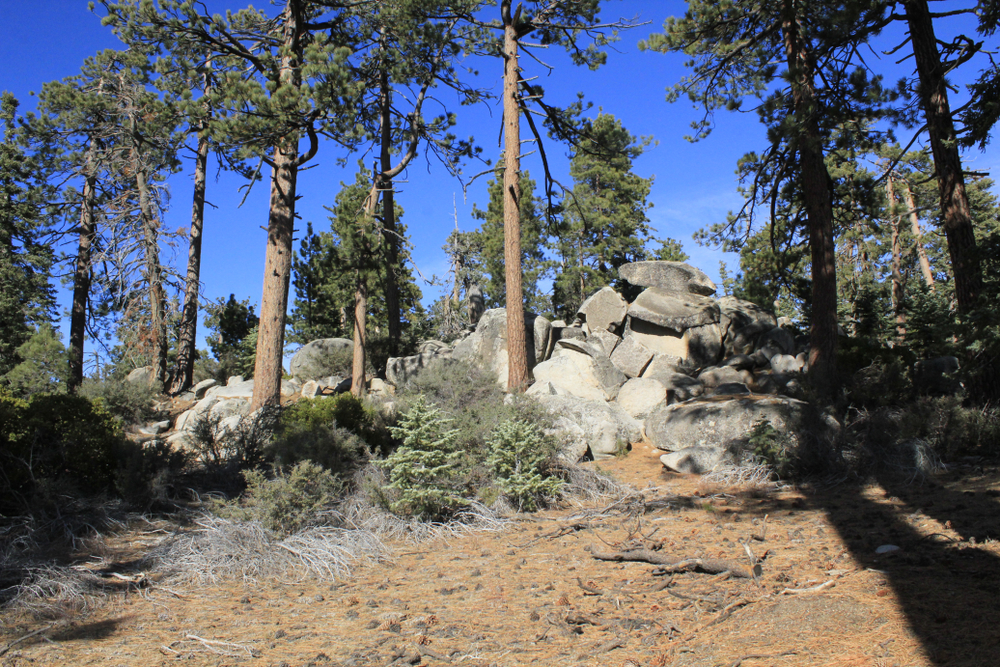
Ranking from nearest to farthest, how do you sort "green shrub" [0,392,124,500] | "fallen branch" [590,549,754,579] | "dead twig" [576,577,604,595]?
1. "dead twig" [576,577,604,595]
2. "fallen branch" [590,549,754,579]
3. "green shrub" [0,392,124,500]

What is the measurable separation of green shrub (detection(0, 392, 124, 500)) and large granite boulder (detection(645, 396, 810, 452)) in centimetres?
717

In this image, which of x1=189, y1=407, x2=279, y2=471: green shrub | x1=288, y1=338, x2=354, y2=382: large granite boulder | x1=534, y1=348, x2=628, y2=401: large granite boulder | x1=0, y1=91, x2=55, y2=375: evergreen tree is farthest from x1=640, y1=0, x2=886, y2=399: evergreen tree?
x1=0, y1=91, x2=55, y2=375: evergreen tree

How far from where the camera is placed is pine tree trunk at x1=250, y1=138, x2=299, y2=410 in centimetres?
927

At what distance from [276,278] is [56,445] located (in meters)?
4.04

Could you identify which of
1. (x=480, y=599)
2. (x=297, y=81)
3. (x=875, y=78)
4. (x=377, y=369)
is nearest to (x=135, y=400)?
(x=377, y=369)

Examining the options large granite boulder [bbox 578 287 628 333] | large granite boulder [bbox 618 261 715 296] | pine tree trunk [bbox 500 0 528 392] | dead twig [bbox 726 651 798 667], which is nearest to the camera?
dead twig [bbox 726 651 798 667]

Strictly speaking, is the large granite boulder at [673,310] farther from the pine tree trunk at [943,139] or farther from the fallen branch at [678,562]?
the fallen branch at [678,562]

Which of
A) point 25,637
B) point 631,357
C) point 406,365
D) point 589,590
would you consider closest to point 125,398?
point 406,365

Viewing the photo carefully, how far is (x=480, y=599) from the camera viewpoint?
13.6ft

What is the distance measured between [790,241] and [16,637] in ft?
41.1

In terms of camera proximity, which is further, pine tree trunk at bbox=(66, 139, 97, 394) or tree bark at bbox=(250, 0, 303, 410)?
pine tree trunk at bbox=(66, 139, 97, 394)

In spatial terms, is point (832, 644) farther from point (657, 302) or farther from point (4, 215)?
point (4, 215)

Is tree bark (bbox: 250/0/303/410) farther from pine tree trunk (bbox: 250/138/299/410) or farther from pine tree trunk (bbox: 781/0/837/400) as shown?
pine tree trunk (bbox: 781/0/837/400)

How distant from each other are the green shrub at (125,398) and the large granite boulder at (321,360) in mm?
4798
